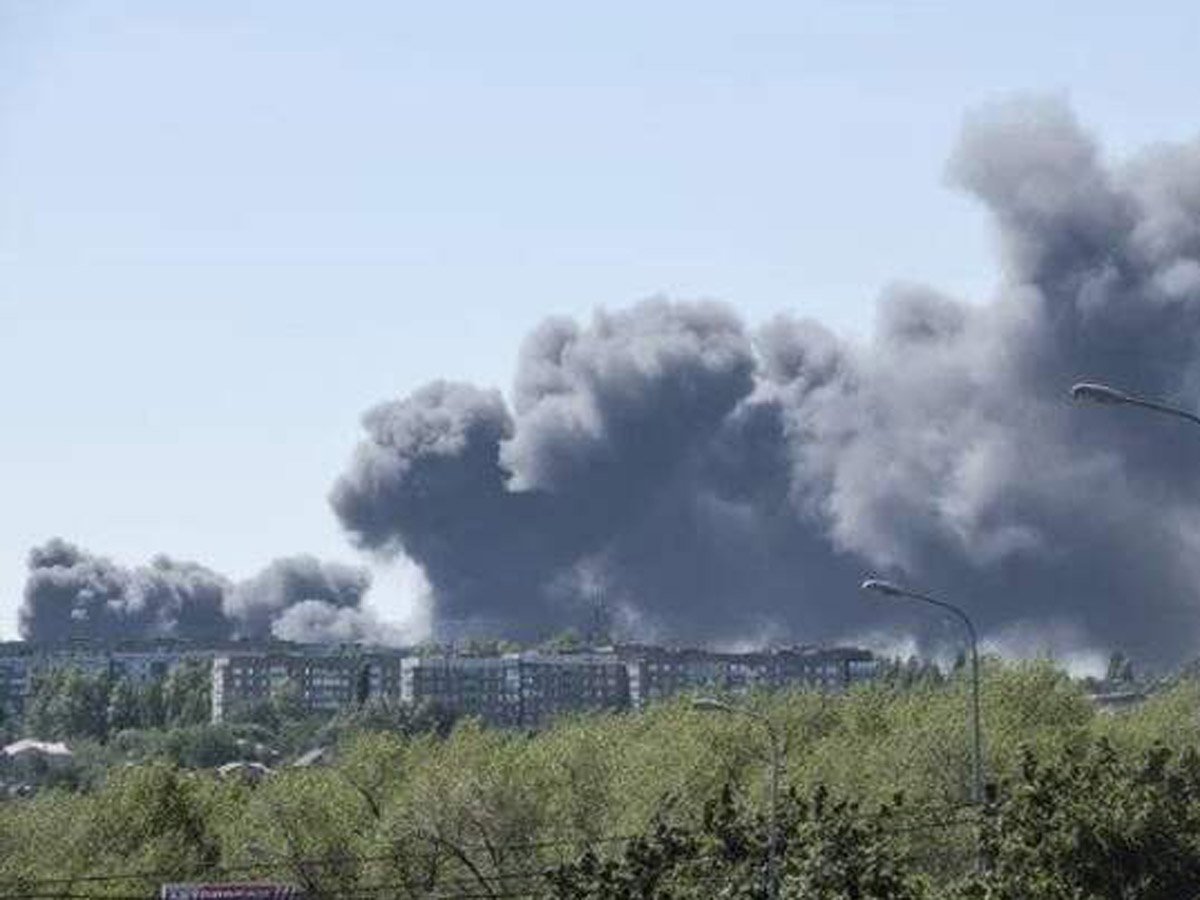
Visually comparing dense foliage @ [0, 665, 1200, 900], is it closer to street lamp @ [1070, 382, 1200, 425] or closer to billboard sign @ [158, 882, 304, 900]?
billboard sign @ [158, 882, 304, 900]

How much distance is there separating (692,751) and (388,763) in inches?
562

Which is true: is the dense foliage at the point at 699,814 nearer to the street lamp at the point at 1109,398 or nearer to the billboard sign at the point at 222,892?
the billboard sign at the point at 222,892

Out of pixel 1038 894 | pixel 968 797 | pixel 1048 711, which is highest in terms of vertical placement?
pixel 1048 711

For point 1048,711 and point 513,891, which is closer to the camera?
point 513,891

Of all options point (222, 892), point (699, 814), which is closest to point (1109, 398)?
point (222, 892)

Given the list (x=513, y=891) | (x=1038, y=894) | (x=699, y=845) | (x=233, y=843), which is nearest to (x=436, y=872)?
(x=513, y=891)

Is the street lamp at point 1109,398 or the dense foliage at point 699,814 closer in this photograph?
the street lamp at point 1109,398

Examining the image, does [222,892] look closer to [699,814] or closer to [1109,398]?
[699,814]

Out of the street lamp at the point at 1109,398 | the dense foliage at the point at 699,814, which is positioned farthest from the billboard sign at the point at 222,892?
the street lamp at the point at 1109,398

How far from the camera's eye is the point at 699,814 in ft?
262

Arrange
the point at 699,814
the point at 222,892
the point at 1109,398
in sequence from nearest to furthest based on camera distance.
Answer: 1. the point at 1109,398
2. the point at 222,892
3. the point at 699,814

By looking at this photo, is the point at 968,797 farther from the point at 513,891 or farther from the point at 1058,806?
the point at 1058,806

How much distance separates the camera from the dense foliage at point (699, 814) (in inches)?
2023

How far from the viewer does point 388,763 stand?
321 ft
